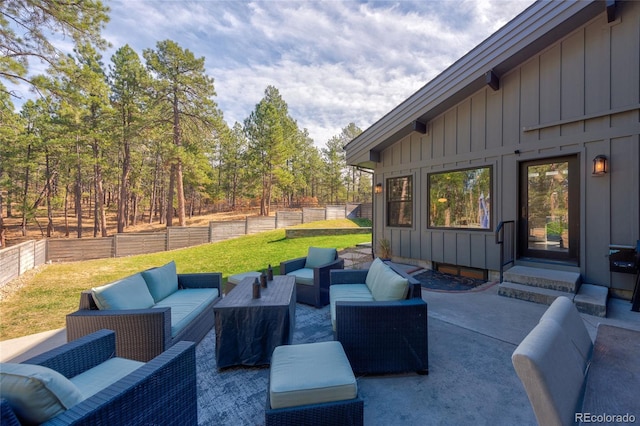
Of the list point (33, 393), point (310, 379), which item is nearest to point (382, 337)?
point (310, 379)

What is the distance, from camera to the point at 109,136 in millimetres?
14617

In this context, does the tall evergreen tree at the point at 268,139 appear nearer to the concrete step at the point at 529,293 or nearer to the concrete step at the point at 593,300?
the concrete step at the point at 529,293

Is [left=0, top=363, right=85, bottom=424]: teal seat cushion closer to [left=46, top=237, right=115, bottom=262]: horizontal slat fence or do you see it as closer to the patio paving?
the patio paving

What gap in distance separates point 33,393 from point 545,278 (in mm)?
5489

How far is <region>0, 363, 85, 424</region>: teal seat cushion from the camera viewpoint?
3.62 ft

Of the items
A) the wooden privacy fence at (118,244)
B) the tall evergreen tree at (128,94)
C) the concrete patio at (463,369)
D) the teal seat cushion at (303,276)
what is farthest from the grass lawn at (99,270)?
the tall evergreen tree at (128,94)

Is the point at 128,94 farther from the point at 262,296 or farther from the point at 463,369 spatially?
the point at 463,369

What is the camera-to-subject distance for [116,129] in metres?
14.9

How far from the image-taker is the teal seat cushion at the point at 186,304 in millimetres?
2877

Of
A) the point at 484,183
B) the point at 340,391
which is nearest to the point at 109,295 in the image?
the point at 340,391

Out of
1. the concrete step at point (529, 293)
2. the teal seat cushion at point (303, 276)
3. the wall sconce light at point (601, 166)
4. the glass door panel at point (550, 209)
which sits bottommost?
the concrete step at point (529, 293)

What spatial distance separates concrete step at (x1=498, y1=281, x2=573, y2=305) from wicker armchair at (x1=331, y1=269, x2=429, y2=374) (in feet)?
8.88

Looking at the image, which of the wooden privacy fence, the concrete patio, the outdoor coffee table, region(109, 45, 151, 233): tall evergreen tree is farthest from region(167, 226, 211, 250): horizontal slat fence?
the outdoor coffee table

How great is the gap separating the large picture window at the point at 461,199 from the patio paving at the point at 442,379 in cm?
210
